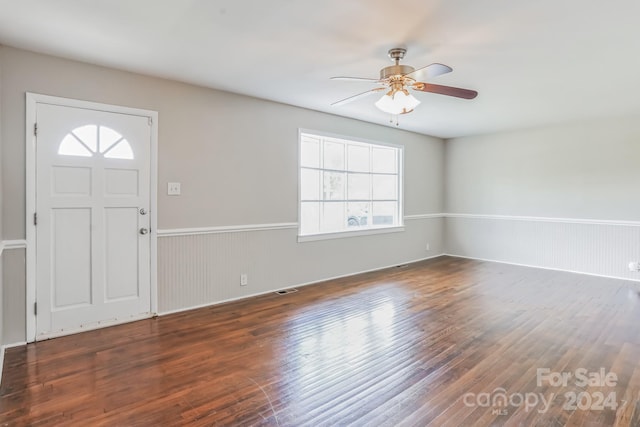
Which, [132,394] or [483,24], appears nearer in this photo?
[132,394]

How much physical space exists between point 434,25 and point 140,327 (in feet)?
11.2

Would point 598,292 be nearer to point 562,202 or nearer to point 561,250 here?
point 561,250

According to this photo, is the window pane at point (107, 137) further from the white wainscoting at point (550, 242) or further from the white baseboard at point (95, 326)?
the white wainscoting at point (550, 242)

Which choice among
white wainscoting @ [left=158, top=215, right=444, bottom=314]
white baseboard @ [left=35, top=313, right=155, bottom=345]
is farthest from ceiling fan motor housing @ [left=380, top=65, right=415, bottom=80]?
white baseboard @ [left=35, top=313, right=155, bottom=345]

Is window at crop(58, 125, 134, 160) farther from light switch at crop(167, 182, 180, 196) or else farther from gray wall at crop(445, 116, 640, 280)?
gray wall at crop(445, 116, 640, 280)

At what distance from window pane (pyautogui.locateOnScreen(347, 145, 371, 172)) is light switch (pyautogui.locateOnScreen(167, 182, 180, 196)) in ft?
8.82

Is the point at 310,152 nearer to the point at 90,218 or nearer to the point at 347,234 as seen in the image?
the point at 347,234

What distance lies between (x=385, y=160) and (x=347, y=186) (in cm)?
106

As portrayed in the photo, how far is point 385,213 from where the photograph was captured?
19.7 ft

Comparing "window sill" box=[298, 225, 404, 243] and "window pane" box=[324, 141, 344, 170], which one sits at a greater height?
"window pane" box=[324, 141, 344, 170]

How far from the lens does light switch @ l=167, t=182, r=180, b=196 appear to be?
3506 millimetres

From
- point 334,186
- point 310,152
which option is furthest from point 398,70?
point 334,186

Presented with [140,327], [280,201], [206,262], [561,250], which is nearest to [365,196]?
[280,201]

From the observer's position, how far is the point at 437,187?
6938 millimetres
